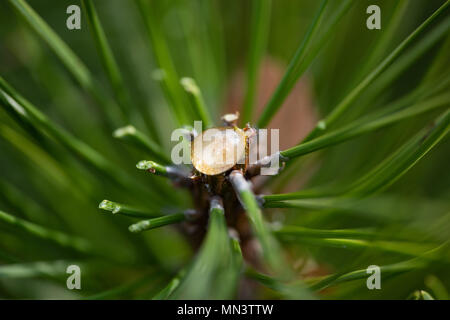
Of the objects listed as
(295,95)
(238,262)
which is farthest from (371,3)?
(238,262)

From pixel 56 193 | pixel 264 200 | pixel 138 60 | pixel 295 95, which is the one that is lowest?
pixel 264 200

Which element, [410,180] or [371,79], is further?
[410,180]

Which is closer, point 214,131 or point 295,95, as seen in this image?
point 214,131

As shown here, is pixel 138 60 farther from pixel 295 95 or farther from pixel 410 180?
pixel 410 180

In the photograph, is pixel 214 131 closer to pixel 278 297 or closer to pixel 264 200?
pixel 264 200

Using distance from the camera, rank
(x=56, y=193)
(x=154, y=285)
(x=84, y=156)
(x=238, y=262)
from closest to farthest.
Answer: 1. (x=238, y=262)
2. (x=84, y=156)
3. (x=154, y=285)
4. (x=56, y=193)

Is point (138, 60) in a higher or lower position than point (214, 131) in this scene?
higher

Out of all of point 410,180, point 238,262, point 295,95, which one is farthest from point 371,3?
point 238,262

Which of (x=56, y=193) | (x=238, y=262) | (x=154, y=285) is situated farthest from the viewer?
(x=56, y=193)
